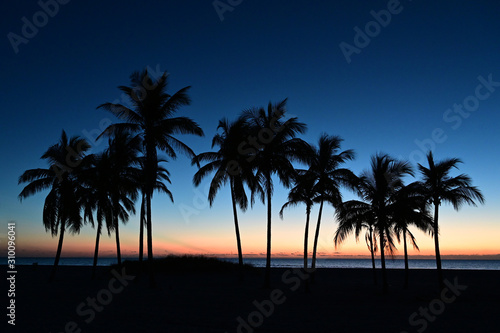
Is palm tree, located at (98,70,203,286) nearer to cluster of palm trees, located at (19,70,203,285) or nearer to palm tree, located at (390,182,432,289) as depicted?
cluster of palm trees, located at (19,70,203,285)

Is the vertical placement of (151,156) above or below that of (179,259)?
above

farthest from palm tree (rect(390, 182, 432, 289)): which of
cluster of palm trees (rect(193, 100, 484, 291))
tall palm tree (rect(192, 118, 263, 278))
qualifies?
tall palm tree (rect(192, 118, 263, 278))

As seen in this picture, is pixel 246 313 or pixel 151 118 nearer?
pixel 246 313

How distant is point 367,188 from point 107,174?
16708 millimetres

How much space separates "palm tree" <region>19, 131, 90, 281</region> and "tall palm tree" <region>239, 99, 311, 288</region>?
12076 mm

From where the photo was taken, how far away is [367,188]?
766 inches

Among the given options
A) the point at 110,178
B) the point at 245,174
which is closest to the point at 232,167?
the point at 245,174

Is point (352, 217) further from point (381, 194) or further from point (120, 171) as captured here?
point (120, 171)

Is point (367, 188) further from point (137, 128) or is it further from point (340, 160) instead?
point (137, 128)

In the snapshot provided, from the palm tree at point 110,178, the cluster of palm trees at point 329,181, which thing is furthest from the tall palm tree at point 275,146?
the palm tree at point 110,178

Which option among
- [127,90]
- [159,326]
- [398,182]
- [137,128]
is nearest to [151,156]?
[137,128]

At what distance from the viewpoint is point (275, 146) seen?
67.4 ft

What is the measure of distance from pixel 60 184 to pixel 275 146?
1422 centimetres

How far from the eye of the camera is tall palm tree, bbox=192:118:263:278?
22.5 meters
